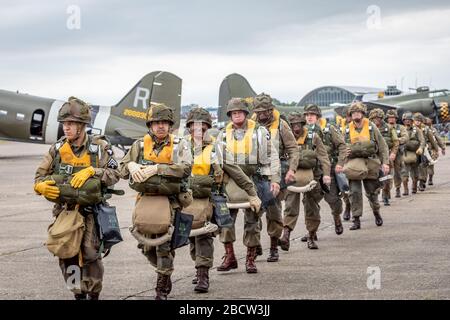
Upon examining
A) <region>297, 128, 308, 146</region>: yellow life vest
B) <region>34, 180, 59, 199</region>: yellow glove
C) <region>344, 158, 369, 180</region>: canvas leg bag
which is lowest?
<region>344, 158, 369, 180</region>: canvas leg bag

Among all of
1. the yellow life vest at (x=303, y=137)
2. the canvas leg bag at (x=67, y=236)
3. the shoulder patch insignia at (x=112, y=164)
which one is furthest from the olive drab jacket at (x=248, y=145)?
the canvas leg bag at (x=67, y=236)

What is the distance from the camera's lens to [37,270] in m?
10.5

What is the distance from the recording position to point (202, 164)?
29.8ft

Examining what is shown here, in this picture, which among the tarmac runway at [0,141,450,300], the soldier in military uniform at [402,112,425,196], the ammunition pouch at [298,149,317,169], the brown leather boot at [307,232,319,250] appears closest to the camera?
the tarmac runway at [0,141,450,300]

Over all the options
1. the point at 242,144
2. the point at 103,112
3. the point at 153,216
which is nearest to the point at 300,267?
the point at 242,144

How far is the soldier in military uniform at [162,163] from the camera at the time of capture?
8195 millimetres

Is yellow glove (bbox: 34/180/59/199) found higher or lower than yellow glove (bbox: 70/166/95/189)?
lower

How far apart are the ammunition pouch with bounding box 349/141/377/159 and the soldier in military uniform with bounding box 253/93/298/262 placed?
337 centimetres

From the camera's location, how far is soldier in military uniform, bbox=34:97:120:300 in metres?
7.95

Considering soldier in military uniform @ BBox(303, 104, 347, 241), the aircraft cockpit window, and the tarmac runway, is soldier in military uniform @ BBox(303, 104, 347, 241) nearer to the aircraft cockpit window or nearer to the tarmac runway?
the tarmac runway

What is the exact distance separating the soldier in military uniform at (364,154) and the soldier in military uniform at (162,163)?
6.73 metres

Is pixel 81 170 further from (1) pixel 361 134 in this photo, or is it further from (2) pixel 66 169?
(1) pixel 361 134

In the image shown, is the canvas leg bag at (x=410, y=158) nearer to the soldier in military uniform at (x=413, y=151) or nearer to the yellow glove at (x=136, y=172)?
the soldier in military uniform at (x=413, y=151)

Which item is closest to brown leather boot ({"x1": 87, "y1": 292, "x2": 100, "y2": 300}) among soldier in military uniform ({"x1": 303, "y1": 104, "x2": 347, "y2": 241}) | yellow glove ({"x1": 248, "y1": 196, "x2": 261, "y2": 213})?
yellow glove ({"x1": 248, "y1": 196, "x2": 261, "y2": 213})
